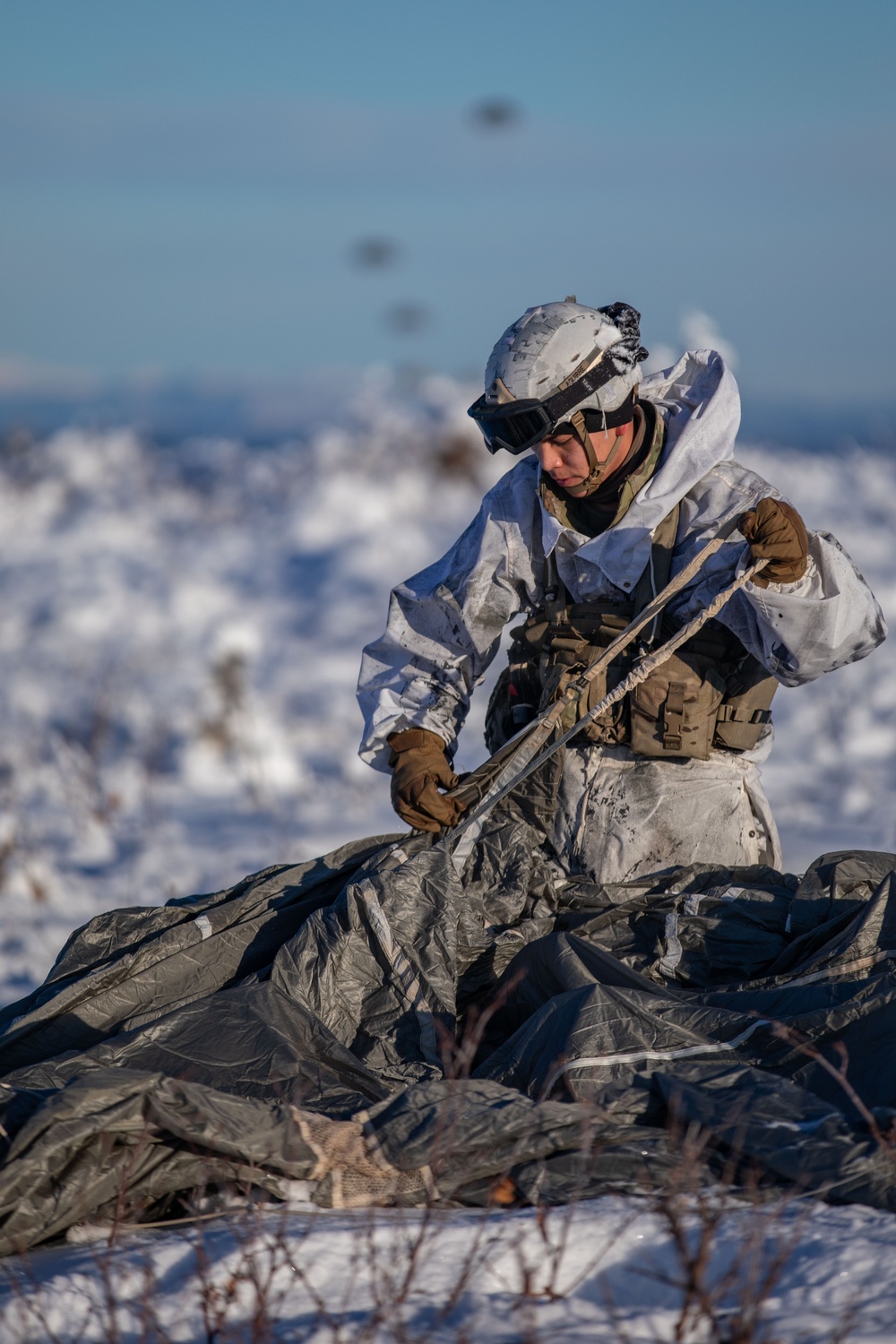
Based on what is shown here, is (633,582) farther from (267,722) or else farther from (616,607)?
(267,722)

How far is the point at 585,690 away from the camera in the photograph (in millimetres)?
3096

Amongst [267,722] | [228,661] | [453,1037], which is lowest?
[453,1037]

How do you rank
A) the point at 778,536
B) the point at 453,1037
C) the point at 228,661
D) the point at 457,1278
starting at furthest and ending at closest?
the point at 228,661
the point at 778,536
the point at 453,1037
the point at 457,1278

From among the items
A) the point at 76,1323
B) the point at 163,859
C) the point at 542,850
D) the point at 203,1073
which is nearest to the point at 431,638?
the point at 542,850

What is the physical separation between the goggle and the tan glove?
79 centimetres

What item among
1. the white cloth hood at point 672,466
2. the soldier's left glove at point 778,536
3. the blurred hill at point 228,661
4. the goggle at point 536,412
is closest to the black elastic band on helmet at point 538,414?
the goggle at point 536,412

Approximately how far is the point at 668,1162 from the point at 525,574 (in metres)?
1.72

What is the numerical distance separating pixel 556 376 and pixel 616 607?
0.59m

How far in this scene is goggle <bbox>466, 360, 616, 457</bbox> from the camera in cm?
294

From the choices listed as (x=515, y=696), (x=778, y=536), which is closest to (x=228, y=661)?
(x=515, y=696)

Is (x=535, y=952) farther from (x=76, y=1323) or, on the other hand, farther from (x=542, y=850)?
(x=76, y=1323)

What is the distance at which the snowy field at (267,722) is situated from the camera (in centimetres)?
168

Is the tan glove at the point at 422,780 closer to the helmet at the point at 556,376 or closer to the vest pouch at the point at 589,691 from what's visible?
the vest pouch at the point at 589,691

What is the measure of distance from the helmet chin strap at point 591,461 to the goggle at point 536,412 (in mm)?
49
